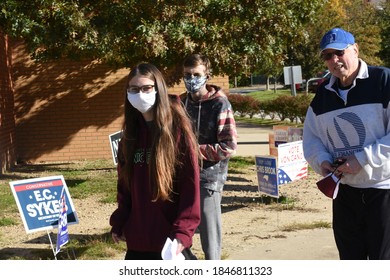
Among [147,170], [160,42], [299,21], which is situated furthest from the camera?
[299,21]

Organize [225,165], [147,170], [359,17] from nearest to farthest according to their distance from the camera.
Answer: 1. [147,170]
2. [225,165]
3. [359,17]

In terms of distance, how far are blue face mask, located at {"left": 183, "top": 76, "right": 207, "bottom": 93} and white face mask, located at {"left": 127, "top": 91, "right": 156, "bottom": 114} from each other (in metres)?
1.47

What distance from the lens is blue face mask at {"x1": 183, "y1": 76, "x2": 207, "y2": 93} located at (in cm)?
506

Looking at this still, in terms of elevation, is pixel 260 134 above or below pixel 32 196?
below

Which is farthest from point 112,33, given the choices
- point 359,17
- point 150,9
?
point 359,17

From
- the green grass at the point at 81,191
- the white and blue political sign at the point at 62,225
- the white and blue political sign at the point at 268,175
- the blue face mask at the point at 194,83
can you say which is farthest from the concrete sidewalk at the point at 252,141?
the blue face mask at the point at 194,83

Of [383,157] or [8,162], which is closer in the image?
[383,157]

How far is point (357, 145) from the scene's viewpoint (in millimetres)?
3814

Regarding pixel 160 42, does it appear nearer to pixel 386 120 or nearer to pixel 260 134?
pixel 386 120

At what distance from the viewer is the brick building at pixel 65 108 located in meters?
14.8

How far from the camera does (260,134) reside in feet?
69.0

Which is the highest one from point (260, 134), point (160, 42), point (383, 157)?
point (160, 42)

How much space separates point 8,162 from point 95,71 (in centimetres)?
297

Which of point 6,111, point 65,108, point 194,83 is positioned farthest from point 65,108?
point 194,83
